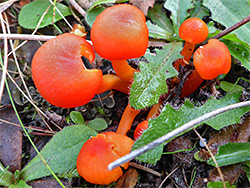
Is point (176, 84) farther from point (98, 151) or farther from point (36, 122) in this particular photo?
point (36, 122)

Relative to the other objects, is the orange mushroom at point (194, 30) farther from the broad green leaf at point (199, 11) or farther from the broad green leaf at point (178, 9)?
the broad green leaf at point (199, 11)

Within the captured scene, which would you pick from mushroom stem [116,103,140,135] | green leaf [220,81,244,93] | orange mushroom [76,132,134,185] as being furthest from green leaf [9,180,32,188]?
green leaf [220,81,244,93]

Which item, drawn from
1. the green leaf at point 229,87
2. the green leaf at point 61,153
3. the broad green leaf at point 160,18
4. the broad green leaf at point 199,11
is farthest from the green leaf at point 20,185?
the broad green leaf at point 199,11

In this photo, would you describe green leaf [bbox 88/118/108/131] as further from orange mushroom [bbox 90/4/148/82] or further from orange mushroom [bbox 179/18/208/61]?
orange mushroom [bbox 179/18/208/61]

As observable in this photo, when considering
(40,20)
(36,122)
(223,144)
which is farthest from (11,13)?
(223,144)

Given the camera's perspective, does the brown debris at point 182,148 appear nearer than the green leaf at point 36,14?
Yes

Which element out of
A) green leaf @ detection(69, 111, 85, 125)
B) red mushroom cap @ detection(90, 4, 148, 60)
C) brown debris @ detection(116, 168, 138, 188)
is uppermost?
red mushroom cap @ detection(90, 4, 148, 60)
